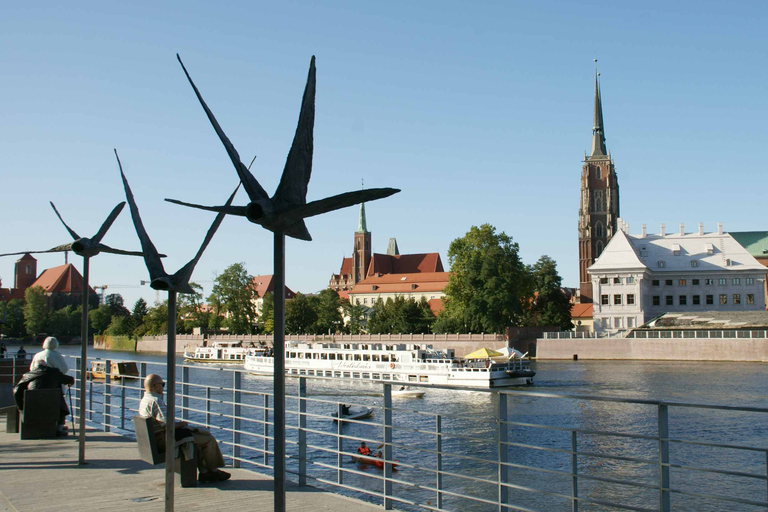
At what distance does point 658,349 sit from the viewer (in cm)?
8206

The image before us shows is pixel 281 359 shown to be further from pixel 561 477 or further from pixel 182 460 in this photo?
pixel 561 477

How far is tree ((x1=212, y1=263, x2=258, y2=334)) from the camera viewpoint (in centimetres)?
11594

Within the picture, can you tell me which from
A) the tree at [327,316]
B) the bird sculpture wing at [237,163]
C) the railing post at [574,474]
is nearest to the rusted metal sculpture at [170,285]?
the bird sculpture wing at [237,163]

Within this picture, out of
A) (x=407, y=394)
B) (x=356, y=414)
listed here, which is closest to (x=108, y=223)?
(x=356, y=414)

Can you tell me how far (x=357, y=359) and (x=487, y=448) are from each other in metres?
38.9

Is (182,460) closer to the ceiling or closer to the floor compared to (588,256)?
closer to the floor

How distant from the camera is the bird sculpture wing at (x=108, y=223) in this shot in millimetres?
10891

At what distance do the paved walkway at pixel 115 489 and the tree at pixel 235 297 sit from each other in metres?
106

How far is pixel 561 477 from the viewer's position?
77.6 ft

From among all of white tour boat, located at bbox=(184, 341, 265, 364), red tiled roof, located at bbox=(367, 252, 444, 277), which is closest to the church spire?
red tiled roof, located at bbox=(367, 252, 444, 277)

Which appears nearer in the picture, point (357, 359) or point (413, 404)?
point (413, 404)

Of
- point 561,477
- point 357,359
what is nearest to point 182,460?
point 561,477

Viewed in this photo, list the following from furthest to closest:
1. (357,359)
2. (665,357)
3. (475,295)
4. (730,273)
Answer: (730,273)
(475,295)
(665,357)
(357,359)

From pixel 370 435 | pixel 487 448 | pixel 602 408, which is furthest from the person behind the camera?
pixel 602 408
